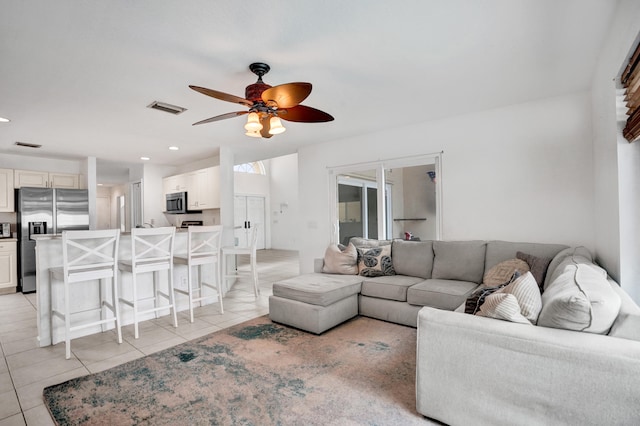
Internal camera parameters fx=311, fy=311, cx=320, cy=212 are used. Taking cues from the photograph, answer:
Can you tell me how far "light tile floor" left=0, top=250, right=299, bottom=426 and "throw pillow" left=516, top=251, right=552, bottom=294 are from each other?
2.88 m

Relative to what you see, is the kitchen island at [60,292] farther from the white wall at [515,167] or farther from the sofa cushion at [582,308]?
the sofa cushion at [582,308]

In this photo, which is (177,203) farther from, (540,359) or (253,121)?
(540,359)

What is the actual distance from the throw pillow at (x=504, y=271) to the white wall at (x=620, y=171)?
0.58 meters

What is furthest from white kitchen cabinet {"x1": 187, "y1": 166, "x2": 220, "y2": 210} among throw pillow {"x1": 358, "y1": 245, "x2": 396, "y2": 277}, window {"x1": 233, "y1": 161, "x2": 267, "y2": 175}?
window {"x1": 233, "y1": 161, "x2": 267, "y2": 175}

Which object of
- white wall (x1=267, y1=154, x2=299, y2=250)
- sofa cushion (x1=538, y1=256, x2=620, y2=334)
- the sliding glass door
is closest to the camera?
sofa cushion (x1=538, y1=256, x2=620, y2=334)

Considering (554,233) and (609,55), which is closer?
(609,55)

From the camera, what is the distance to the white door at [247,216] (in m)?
10.2

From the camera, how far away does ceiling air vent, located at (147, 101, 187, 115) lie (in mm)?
3215

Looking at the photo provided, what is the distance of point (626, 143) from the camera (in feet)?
6.79

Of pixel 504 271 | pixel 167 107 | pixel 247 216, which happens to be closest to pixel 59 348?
pixel 167 107

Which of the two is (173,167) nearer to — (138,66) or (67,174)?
(67,174)

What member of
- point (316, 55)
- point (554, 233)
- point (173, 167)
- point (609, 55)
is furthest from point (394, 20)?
point (173, 167)

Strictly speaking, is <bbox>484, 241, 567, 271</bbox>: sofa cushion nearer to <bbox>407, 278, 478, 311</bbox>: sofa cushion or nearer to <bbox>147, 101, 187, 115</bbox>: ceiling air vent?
<bbox>407, 278, 478, 311</bbox>: sofa cushion

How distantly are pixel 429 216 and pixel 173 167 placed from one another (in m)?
5.73
